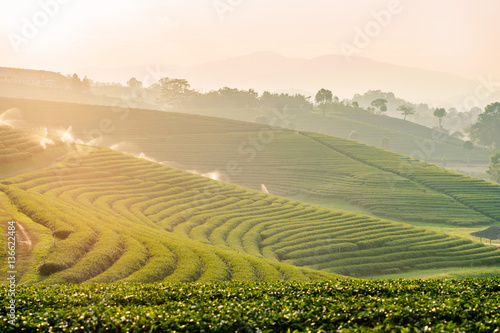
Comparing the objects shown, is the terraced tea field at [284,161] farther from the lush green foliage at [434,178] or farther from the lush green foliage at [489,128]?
the lush green foliage at [489,128]

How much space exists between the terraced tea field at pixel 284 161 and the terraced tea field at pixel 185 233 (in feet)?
66.1

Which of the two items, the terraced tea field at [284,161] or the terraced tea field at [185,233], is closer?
the terraced tea field at [185,233]

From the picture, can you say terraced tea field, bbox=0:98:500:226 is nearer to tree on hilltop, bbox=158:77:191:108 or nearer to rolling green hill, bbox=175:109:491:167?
rolling green hill, bbox=175:109:491:167

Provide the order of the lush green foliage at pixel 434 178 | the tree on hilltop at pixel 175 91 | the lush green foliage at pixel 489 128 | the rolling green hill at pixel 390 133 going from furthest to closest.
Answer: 1. the tree on hilltop at pixel 175 91
2. the lush green foliage at pixel 489 128
3. the rolling green hill at pixel 390 133
4. the lush green foliage at pixel 434 178

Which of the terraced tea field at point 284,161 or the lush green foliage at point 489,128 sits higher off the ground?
the lush green foliage at point 489,128

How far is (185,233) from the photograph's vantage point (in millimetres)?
36625

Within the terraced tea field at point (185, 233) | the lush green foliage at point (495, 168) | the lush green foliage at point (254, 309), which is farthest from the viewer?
the lush green foliage at point (495, 168)

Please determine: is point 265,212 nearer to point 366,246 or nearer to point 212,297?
point 366,246

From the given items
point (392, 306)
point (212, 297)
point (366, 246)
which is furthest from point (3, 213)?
point (366, 246)

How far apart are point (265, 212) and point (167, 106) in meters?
156

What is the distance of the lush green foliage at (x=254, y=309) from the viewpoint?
10688 mm

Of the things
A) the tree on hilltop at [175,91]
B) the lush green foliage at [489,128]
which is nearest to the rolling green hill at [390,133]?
the lush green foliage at [489,128]

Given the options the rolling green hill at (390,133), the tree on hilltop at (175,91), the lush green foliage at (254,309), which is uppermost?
the tree on hilltop at (175,91)

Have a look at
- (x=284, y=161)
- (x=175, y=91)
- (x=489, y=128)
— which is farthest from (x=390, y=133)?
(x=175, y=91)
